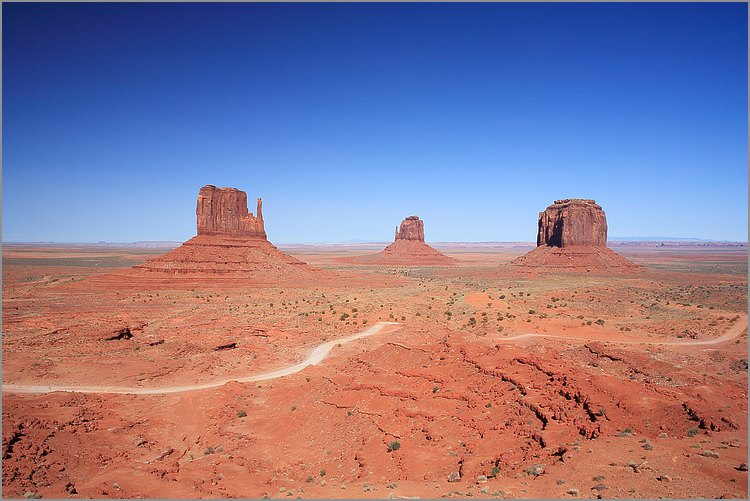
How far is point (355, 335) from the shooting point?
3666 cm

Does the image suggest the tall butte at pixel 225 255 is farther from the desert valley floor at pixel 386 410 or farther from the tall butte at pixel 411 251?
the tall butte at pixel 411 251

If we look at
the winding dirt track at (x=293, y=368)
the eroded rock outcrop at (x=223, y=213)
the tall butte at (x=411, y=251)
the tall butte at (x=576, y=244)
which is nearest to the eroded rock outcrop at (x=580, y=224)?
the tall butte at (x=576, y=244)

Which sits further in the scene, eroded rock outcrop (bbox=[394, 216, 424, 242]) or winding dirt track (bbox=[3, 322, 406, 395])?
eroded rock outcrop (bbox=[394, 216, 424, 242])

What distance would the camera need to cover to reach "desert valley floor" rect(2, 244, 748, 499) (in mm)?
12516

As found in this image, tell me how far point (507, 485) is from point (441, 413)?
21.9ft

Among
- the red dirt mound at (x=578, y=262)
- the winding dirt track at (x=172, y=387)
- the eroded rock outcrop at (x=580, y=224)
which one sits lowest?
the winding dirt track at (x=172, y=387)

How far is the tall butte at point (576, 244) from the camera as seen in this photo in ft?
307

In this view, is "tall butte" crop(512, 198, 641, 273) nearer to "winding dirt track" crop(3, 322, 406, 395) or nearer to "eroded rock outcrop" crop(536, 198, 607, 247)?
"eroded rock outcrop" crop(536, 198, 607, 247)

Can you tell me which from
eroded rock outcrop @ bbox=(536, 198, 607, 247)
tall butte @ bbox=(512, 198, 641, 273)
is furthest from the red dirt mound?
eroded rock outcrop @ bbox=(536, 198, 607, 247)

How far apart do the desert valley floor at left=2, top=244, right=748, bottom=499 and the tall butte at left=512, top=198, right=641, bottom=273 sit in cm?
5501

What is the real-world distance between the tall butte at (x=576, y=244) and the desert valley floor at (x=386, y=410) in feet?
180

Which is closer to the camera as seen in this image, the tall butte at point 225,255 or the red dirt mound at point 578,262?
the tall butte at point 225,255

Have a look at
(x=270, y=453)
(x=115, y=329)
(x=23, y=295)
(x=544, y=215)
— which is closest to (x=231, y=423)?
(x=270, y=453)

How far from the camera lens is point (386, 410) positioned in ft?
63.4
